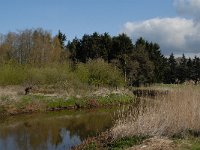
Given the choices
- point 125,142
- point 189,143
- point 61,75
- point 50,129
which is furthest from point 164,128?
point 61,75

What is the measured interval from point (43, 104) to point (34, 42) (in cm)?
3507

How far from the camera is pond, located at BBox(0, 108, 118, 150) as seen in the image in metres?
15.8

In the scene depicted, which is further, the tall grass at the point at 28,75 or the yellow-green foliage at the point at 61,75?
the yellow-green foliage at the point at 61,75

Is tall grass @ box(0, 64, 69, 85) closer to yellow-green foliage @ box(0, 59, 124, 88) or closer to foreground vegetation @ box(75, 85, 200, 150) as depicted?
yellow-green foliage @ box(0, 59, 124, 88)

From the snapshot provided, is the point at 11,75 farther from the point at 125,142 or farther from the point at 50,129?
the point at 125,142

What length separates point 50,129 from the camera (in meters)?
20.1

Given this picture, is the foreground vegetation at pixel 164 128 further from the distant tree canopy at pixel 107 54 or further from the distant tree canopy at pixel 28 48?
the distant tree canopy at pixel 28 48

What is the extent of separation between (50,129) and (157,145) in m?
10.7

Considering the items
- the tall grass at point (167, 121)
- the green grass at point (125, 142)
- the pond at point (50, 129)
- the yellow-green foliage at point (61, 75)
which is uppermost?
the yellow-green foliage at point (61, 75)

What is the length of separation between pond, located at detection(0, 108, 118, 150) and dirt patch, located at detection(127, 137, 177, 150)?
5.06 meters

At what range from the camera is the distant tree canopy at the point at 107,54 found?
52250 millimetres

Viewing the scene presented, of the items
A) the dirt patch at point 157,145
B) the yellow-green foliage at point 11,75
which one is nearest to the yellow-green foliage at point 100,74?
the yellow-green foliage at point 11,75

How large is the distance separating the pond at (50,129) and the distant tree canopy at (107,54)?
2496cm

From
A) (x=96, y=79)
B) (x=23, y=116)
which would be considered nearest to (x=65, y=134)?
(x=23, y=116)
